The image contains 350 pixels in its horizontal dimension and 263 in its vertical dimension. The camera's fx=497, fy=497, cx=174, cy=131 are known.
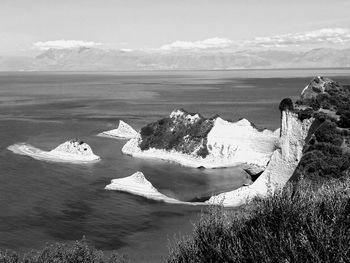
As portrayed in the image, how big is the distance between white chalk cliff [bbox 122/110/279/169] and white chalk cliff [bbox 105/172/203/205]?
1715cm

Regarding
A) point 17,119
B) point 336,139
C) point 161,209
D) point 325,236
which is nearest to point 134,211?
point 161,209

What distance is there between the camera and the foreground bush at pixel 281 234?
1750cm

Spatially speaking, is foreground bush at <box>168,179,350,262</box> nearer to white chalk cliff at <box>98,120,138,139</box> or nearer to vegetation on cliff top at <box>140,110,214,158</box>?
vegetation on cliff top at <box>140,110,214,158</box>

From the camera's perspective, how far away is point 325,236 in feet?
58.6

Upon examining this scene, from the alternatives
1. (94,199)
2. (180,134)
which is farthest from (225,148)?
(94,199)

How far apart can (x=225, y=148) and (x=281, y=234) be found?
56.8 metres

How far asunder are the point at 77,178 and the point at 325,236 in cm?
4728

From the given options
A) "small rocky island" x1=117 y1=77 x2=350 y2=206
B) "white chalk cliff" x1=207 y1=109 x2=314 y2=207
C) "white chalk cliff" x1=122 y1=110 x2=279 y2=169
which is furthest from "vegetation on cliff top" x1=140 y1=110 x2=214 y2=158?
"white chalk cliff" x1=207 y1=109 x2=314 y2=207

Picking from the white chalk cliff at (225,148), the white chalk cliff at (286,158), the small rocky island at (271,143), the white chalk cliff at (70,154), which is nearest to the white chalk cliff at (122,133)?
the small rocky island at (271,143)

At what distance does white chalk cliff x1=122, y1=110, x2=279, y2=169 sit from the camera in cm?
7344

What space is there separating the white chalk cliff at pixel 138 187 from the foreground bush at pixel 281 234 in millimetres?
31620

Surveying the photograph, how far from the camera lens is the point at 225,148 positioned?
75.1 m

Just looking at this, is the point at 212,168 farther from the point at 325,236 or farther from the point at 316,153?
the point at 325,236

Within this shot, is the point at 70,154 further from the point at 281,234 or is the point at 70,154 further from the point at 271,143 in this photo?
the point at 281,234
